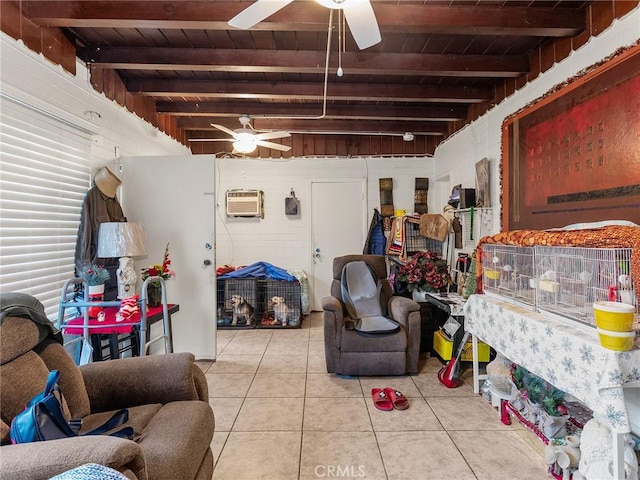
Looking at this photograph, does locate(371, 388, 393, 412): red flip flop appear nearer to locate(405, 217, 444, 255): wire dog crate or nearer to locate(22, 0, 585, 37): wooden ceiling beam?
locate(405, 217, 444, 255): wire dog crate

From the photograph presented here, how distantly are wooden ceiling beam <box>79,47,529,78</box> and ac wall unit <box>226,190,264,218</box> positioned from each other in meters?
2.40

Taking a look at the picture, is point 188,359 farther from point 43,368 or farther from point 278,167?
point 278,167

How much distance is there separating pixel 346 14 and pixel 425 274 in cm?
248

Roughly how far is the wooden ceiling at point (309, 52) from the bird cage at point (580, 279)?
156 cm

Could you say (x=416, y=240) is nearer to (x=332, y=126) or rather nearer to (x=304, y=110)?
(x=332, y=126)

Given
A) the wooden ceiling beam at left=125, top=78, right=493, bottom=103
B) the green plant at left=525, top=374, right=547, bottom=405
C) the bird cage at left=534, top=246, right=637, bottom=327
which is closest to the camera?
Result: the bird cage at left=534, top=246, right=637, bottom=327

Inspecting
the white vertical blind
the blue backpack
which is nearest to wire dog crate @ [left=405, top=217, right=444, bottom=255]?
the white vertical blind

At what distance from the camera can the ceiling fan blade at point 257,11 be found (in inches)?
63.2

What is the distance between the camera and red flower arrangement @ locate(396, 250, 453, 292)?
336cm

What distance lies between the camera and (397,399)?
2420 millimetres

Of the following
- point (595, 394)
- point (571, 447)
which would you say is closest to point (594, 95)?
point (595, 394)

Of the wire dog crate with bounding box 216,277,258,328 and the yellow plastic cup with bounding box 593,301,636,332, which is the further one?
the wire dog crate with bounding box 216,277,258,328

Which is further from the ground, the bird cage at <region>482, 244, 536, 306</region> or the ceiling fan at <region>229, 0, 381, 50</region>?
the ceiling fan at <region>229, 0, 381, 50</region>
